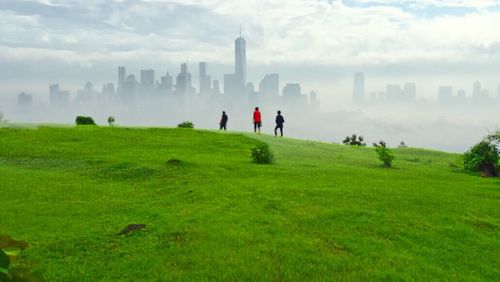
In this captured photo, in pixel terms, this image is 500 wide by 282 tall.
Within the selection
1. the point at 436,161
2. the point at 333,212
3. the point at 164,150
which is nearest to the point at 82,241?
the point at 333,212

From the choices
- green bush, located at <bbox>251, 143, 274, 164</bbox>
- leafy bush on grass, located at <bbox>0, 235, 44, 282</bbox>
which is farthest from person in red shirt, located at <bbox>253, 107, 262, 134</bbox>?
leafy bush on grass, located at <bbox>0, 235, 44, 282</bbox>

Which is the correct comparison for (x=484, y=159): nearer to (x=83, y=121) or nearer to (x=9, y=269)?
(x=9, y=269)

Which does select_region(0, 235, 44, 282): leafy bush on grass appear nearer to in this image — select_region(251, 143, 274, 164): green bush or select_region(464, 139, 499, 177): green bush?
select_region(251, 143, 274, 164): green bush

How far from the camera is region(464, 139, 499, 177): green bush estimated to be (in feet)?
121

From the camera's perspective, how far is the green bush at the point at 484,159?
36938mm

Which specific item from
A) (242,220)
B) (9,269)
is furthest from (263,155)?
(9,269)

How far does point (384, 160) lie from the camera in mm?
36344

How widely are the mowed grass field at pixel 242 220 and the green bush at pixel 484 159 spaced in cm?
614

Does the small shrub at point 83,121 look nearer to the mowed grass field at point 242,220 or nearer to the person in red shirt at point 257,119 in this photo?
the person in red shirt at point 257,119

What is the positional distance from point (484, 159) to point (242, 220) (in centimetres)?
2719

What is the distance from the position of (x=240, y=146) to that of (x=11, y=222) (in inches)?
1036

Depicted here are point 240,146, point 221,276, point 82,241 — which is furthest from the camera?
point 240,146

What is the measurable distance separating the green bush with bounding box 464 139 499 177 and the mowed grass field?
6.14 m

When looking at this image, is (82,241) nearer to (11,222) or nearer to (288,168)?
(11,222)
